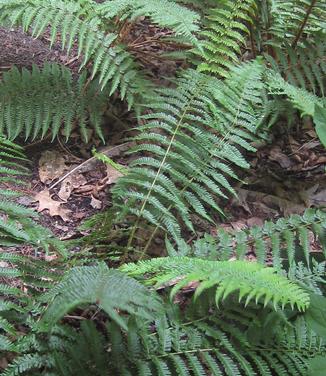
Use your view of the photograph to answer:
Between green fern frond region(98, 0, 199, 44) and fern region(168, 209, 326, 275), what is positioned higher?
green fern frond region(98, 0, 199, 44)

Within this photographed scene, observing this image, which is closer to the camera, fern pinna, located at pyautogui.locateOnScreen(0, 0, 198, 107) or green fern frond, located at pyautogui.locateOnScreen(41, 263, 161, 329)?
green fern frond, located at pyautogui.locateOnScreen(41, 263, 161, 329)

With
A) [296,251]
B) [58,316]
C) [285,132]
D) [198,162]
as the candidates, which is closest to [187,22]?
[198,162]

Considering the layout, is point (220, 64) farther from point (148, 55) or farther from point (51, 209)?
point (51, 209)

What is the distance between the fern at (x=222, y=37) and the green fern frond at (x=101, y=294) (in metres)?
1.66

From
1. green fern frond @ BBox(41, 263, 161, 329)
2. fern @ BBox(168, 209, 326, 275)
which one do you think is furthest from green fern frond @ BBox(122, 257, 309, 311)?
fern @ BBox(168, 209, 326, 275)

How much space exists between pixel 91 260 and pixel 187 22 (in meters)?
1.44

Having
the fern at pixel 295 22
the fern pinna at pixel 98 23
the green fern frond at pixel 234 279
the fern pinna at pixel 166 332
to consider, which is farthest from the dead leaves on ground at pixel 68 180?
the fern at pixel 295 22

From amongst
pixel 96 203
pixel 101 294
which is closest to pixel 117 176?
pixel 96 203

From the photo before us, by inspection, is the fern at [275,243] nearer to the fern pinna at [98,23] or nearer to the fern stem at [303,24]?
the fern pinna at [98,23]

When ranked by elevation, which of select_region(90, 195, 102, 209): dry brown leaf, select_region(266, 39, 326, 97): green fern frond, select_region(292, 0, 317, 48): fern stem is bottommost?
select_region(90, 195, 102, 209): dry brown leaf

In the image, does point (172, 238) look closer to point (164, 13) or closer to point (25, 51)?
point (164, 13)

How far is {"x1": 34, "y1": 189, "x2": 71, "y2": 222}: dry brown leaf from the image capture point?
3.02m

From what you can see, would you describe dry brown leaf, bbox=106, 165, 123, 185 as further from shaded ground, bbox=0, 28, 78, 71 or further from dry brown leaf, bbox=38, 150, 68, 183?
shaded ground, bbox=0, 28, 78, 71

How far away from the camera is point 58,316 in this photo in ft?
4.89
